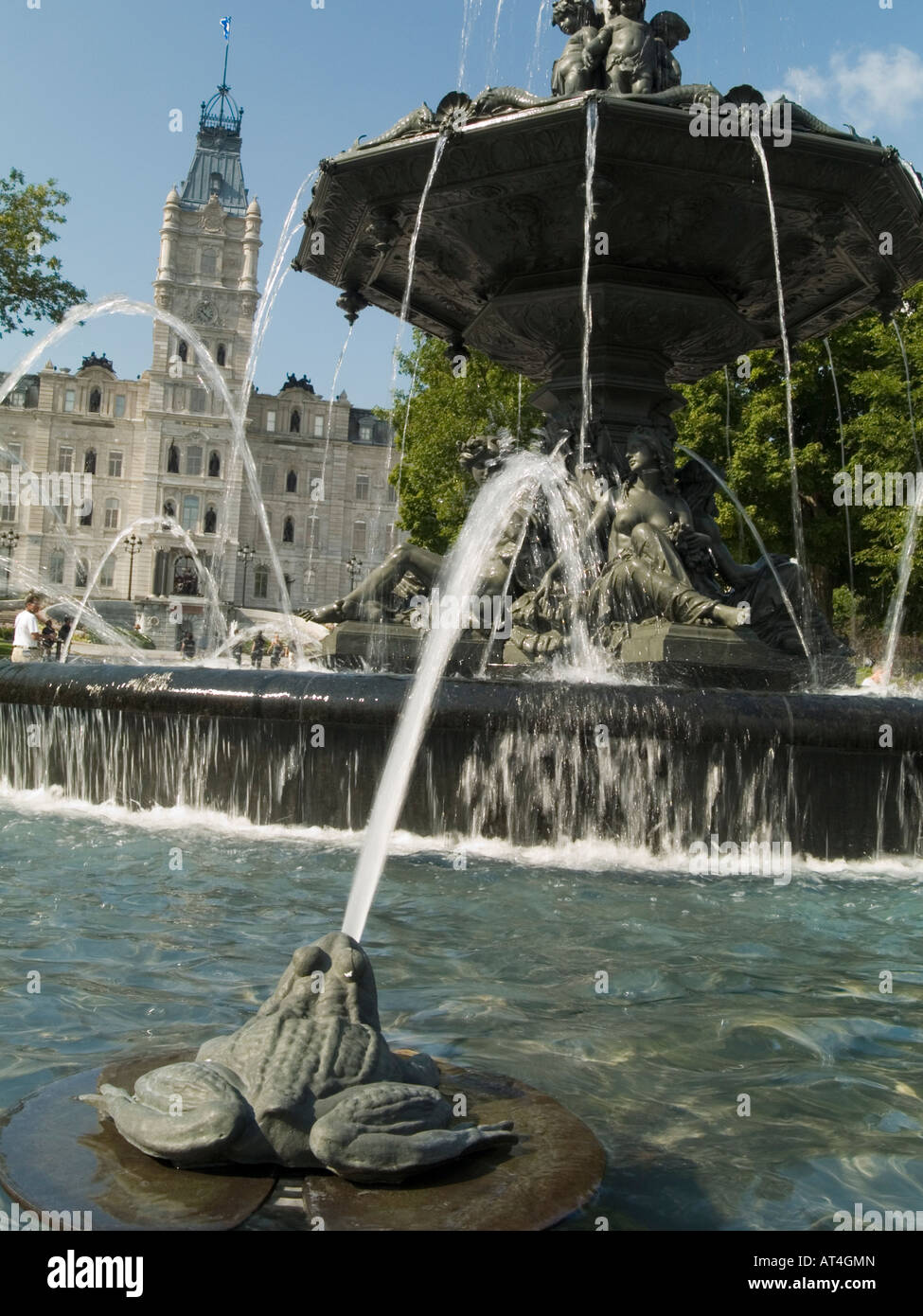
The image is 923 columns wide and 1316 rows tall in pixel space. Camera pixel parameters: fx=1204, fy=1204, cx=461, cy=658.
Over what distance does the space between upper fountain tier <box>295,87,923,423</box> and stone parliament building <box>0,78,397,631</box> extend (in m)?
76.0

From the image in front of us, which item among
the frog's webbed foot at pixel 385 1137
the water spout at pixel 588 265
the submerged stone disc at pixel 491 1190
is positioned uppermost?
the water spout at pixel 588 265

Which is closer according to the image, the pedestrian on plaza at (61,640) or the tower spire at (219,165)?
the pedestrian on plaza at (61,640)

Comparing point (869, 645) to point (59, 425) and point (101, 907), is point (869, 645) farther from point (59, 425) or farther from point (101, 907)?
point (59, 425)

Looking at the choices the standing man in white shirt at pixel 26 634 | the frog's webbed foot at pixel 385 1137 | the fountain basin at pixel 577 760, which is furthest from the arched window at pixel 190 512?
the frog's webbed foot at pixel 385 1137

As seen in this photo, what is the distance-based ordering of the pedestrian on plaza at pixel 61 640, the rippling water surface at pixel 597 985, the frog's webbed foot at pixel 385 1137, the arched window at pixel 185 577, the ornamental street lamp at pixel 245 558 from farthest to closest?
the arched window at pixel 185 577 → the ornamental street lamp at pixel 245 558 → the pedestrian on plaza at pixel 61 640 → the rippling water surface at pixel 597 985 → the frog's webbed foot at pixel 385 1137

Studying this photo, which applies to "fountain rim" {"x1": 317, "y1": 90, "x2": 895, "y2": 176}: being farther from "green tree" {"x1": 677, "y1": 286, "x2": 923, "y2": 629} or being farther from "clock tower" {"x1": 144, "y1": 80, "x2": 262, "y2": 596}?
"clock tower" {"x1": 144, "y1": 80, "x2": 262, "y2": 596}

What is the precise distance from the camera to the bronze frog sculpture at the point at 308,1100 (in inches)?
92.8

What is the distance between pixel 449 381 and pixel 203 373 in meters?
61.3

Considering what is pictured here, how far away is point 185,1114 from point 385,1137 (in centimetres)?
40

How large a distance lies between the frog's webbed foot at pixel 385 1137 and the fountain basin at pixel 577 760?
4.69m

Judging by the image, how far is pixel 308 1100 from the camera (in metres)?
2.46

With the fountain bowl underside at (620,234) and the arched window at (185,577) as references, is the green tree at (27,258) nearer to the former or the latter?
the fountain bowl underside at (620,234)

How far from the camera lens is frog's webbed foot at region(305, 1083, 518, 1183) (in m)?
2.35
